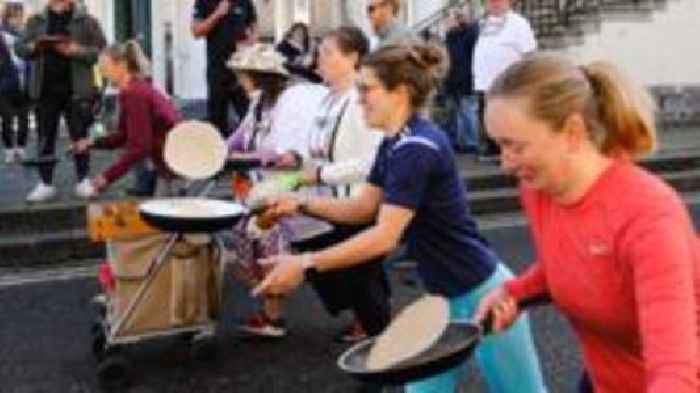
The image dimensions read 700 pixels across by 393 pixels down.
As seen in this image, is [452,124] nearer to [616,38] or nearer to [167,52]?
[616,38]

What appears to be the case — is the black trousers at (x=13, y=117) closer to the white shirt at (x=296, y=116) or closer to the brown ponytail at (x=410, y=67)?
the white shirt at (x=296, y=116)

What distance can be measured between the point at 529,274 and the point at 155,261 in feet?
11.5

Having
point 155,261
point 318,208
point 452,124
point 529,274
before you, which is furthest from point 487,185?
point 529,274

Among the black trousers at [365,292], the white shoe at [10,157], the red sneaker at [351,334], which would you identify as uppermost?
the white shoe at [10,157]

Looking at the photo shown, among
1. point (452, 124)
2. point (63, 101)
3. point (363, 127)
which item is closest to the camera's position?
point (363, 127)

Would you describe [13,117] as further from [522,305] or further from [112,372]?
[522,305]

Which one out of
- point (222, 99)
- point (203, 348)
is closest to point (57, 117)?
point (222, 99)

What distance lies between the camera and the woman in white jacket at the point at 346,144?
18.3 feet

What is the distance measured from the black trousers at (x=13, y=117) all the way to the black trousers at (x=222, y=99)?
2690 millimetres

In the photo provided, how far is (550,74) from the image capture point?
240 cm

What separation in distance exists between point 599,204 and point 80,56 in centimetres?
852

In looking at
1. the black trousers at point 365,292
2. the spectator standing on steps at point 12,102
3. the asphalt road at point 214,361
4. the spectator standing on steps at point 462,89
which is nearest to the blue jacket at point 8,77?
the spectator standing on steps at point 12,102

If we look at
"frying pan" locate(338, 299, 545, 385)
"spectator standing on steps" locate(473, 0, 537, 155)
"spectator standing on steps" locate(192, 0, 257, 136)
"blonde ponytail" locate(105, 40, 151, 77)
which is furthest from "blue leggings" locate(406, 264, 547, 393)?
"spectator standing on steps" locate(473, 0, 537, 155)

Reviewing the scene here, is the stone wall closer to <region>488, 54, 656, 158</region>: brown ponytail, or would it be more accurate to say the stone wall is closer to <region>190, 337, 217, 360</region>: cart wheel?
<region>190, 337, 217, 360</region>: cart wheel
